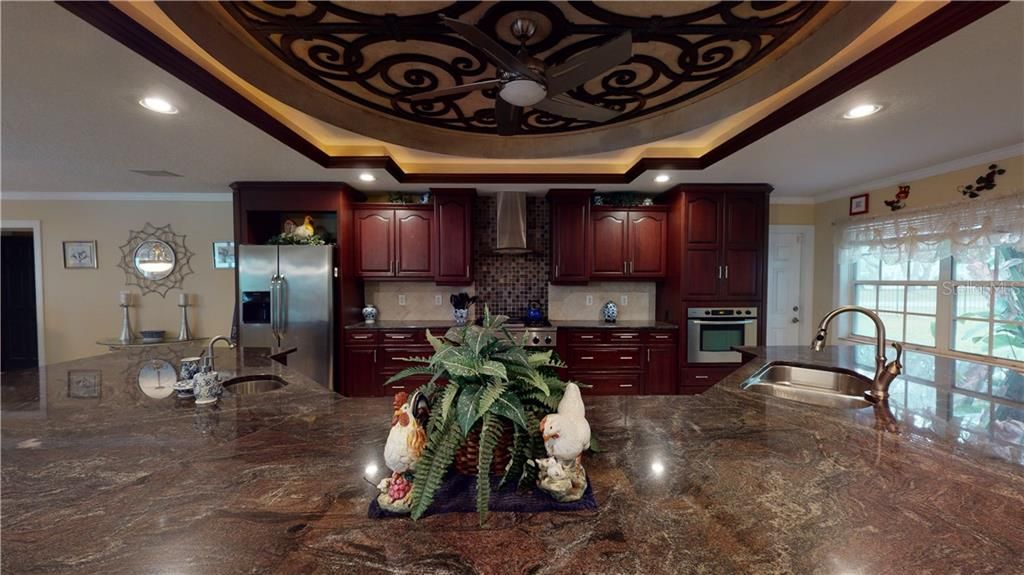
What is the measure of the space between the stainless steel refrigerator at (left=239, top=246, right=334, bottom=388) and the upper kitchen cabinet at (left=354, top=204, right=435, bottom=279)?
0.43 metres

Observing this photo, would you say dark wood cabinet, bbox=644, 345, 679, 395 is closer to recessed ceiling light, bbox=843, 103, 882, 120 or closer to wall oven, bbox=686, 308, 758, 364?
wall oven, bbox=686, 308, 758, 364

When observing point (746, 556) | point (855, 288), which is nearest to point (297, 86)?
point (746, 556)

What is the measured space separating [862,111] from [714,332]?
2.18 meters

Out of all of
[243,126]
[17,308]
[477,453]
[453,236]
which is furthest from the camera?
[17,308]

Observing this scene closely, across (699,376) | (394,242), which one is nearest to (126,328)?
(394,242)

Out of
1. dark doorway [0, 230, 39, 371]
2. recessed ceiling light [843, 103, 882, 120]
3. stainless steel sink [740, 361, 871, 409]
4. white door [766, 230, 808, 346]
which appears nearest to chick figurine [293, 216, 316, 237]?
stainless steel sink [740, 361, 871, 409]

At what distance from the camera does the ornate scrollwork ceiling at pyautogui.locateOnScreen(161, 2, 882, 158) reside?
5.53 feet

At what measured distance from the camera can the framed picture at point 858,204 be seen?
144 inches

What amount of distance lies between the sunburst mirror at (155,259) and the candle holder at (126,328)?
0.73ft

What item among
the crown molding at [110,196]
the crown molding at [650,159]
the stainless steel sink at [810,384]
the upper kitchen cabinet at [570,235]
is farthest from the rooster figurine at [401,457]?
the crown molding at [110,196]

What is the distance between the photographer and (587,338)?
12.6 ft

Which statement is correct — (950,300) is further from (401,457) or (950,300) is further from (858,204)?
(401,457)

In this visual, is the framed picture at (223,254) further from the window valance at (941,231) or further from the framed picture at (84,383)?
the window valance at (941,231)

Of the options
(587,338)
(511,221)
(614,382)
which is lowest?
(614,382)
